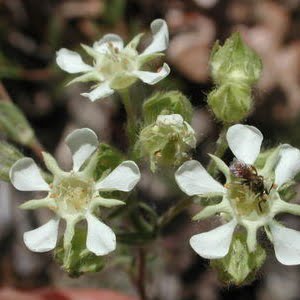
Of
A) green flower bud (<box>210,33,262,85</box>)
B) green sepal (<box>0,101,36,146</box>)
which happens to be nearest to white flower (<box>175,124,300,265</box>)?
green flower bud (<box>210,33,262,85</box>)

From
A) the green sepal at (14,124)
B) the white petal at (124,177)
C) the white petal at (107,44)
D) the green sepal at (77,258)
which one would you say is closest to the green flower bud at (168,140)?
the white petal at (124,177)

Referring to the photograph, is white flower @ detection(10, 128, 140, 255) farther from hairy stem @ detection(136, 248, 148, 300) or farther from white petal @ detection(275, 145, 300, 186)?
hairy stem @ detection(136, 248, 148, 300)

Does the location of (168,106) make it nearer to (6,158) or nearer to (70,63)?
(70,63)

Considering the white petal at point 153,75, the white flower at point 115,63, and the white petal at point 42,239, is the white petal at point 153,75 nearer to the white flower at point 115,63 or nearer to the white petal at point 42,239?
the white flower at point 115,63

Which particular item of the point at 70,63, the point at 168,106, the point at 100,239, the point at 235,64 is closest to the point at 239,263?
the point at 100,239

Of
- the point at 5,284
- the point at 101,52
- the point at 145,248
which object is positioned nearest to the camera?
the point at 101,52

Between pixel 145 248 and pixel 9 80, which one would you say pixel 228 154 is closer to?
pixel 145 248

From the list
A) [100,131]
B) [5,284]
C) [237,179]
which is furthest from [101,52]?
[5,284]
